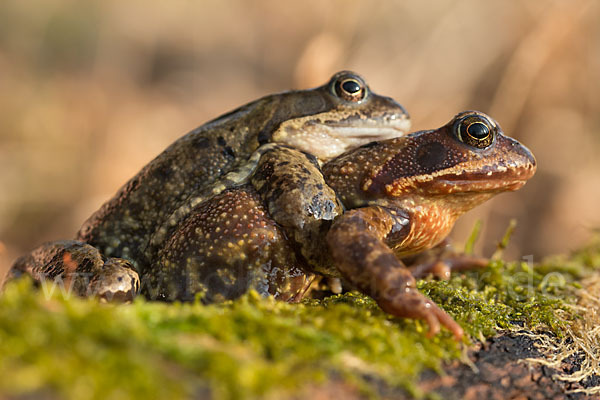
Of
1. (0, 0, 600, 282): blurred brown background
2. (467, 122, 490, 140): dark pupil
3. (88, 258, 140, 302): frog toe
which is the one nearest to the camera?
(88, 258, 140, 302): frog toe

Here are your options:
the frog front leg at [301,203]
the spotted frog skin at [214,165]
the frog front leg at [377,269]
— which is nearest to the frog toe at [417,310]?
the frog front leg at [377,269]

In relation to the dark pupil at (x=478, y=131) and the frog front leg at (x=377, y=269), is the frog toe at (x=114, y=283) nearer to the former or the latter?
the frog front leg at (x=377, y=269)

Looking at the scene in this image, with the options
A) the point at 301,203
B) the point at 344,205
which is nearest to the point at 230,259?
the point at 301,203

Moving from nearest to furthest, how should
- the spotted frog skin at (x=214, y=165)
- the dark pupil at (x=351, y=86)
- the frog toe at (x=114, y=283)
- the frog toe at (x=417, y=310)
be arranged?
the frog toe at (x=417, y=310) → the frog toe at (x=114, y=283) → the spotted frog skin at (x=214, y=165) → the dark pupil at (x=351, y=86)

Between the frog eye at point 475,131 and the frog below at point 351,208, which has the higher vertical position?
the frog eye at point 475,131

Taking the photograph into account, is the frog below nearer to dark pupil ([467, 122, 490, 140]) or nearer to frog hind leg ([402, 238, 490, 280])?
dark pupil ([467, 122, 490, 140])

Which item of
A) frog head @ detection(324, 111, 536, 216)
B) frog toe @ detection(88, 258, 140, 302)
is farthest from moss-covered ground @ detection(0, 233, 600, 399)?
frog head @ detection(324, 111, 536, 216)

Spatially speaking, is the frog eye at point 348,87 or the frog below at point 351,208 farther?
the frog eye at point 348,87

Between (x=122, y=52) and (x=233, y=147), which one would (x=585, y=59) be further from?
(x=122, y=52)
